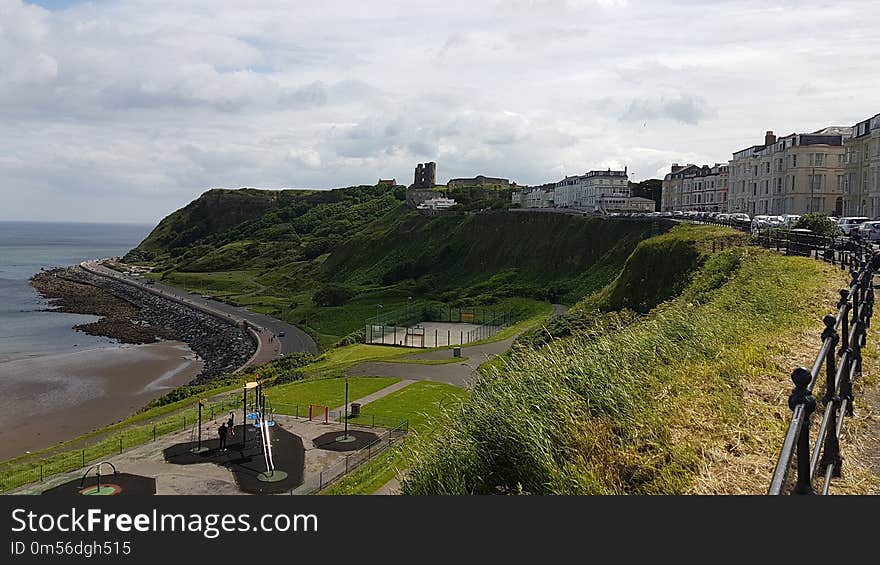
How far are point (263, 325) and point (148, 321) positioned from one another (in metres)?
19.9

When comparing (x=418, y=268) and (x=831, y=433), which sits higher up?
(x=831, y=433)

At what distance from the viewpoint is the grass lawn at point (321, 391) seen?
36.8 metres

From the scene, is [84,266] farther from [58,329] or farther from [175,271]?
[58,329]

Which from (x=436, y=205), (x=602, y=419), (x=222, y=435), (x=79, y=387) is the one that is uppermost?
(x=436, y=205)

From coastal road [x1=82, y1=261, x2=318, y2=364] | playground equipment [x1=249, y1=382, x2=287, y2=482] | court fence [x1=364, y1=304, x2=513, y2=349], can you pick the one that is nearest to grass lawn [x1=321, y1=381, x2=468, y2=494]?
playground equipment [x1=249, y1=382, x2=287, y2=482]

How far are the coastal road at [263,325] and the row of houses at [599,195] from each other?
43.8 metres

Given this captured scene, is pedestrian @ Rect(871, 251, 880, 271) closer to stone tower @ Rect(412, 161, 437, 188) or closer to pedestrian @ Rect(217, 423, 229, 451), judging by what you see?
pedestrian @ Rect(217, 423, 229, 451)

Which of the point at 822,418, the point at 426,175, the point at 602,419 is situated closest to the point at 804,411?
the point at 822,418

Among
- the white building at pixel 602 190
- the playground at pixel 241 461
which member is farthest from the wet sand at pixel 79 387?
the white building at pixel 602 190

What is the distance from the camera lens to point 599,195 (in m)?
111

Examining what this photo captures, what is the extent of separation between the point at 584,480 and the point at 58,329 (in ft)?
291

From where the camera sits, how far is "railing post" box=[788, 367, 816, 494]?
14.8 ft

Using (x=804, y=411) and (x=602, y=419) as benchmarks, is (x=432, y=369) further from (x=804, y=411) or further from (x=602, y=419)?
(x=804, y=411)

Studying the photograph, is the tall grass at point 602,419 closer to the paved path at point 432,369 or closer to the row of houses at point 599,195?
the paved path at point 432,369
